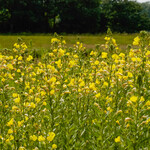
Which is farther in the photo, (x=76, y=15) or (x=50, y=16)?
(x=50, y=16)

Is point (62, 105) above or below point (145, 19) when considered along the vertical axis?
below

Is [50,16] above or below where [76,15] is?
below

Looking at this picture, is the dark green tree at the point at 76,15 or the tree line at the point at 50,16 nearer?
the tree line at the point at 50,16

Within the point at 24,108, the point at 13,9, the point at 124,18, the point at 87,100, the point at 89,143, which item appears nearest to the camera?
the point at 24,108

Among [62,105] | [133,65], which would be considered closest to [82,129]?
[62,105]

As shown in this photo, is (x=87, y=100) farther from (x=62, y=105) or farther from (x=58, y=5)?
(x=58, y=5)

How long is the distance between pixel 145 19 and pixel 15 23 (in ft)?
99.4

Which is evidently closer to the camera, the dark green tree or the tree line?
the tree line

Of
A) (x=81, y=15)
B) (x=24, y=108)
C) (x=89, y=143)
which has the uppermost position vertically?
(x=81, y=15)

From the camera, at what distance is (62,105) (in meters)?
3.73

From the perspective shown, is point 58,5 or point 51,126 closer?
point 51,126

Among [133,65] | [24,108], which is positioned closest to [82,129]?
[24,108]

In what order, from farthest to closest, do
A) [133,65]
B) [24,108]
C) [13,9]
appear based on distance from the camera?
[13,9]
[133,65]
[24,108]

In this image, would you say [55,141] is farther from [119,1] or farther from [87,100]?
[119,1]
